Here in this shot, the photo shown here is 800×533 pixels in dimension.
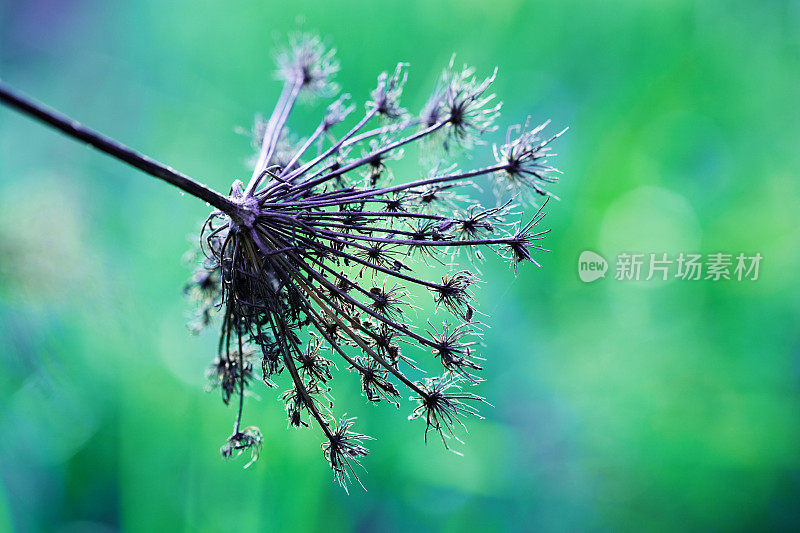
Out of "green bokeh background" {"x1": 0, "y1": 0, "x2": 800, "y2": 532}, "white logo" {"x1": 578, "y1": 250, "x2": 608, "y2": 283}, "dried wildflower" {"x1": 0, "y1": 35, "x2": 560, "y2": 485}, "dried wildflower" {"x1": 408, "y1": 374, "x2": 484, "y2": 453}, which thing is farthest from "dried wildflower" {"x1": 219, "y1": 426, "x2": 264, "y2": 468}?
"green bokeh background" {"x1": 0, "y1": 0, "x2": 800, "y2": 532}

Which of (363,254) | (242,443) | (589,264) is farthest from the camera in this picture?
(589,264)

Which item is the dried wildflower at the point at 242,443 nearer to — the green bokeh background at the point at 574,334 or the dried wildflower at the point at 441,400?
the dried wildflower at the point at 441,400

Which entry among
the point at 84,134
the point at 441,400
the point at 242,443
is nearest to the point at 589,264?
the point at 441,400

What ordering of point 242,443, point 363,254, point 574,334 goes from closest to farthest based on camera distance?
point 363,254
point 242,443
point 574,334

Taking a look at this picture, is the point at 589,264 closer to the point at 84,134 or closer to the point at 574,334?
the point at 574,334

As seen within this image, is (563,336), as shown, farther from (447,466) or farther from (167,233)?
(167,233)

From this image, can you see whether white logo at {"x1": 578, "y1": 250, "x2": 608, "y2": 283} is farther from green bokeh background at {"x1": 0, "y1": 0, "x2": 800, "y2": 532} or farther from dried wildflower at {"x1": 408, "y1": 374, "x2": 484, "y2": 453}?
dried wildflower at {"x1": 408, "y1": 374, "x2": 484, "y2": 453}

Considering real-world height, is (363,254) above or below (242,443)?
above

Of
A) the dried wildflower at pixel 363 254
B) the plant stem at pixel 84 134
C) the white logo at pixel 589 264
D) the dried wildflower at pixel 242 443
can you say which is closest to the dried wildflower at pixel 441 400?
the dried wildflower at pixel 363 254

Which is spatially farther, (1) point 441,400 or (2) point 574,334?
(2) point 574,334
